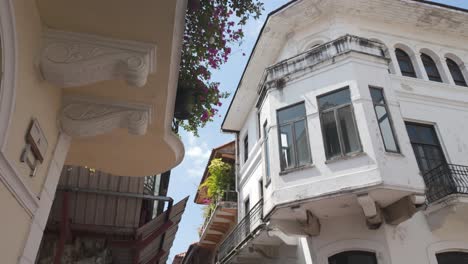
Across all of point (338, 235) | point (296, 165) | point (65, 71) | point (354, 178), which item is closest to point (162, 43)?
point (65, 71)

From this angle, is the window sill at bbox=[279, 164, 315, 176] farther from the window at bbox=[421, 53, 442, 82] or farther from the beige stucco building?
the beige stucco building

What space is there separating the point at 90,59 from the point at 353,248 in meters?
8.77

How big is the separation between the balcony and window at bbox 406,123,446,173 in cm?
798

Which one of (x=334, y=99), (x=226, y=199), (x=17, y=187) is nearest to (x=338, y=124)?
(x=334, y=99)

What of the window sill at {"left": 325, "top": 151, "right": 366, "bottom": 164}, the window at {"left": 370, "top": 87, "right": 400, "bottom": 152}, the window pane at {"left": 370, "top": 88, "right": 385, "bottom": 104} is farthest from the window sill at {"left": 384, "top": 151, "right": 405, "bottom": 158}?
the window pane at {"left": 370, "top": 88, "right": 385, "bottom": 104}

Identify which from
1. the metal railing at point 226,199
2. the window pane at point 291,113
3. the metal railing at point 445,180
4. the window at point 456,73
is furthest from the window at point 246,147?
the window at point 456,73

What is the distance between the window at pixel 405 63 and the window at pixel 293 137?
421 centimetres

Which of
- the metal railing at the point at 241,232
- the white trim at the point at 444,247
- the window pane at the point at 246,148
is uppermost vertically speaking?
the window pane at the point at 246,148

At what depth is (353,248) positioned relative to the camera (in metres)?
9.52

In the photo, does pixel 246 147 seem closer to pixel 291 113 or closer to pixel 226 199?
pixel 226 199

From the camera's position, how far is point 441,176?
32.3 ft

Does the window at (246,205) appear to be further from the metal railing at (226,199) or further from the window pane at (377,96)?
the window pane at (377,96)

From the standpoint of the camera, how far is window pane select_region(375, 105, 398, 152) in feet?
30.5

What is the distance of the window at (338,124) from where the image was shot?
9.38 m
